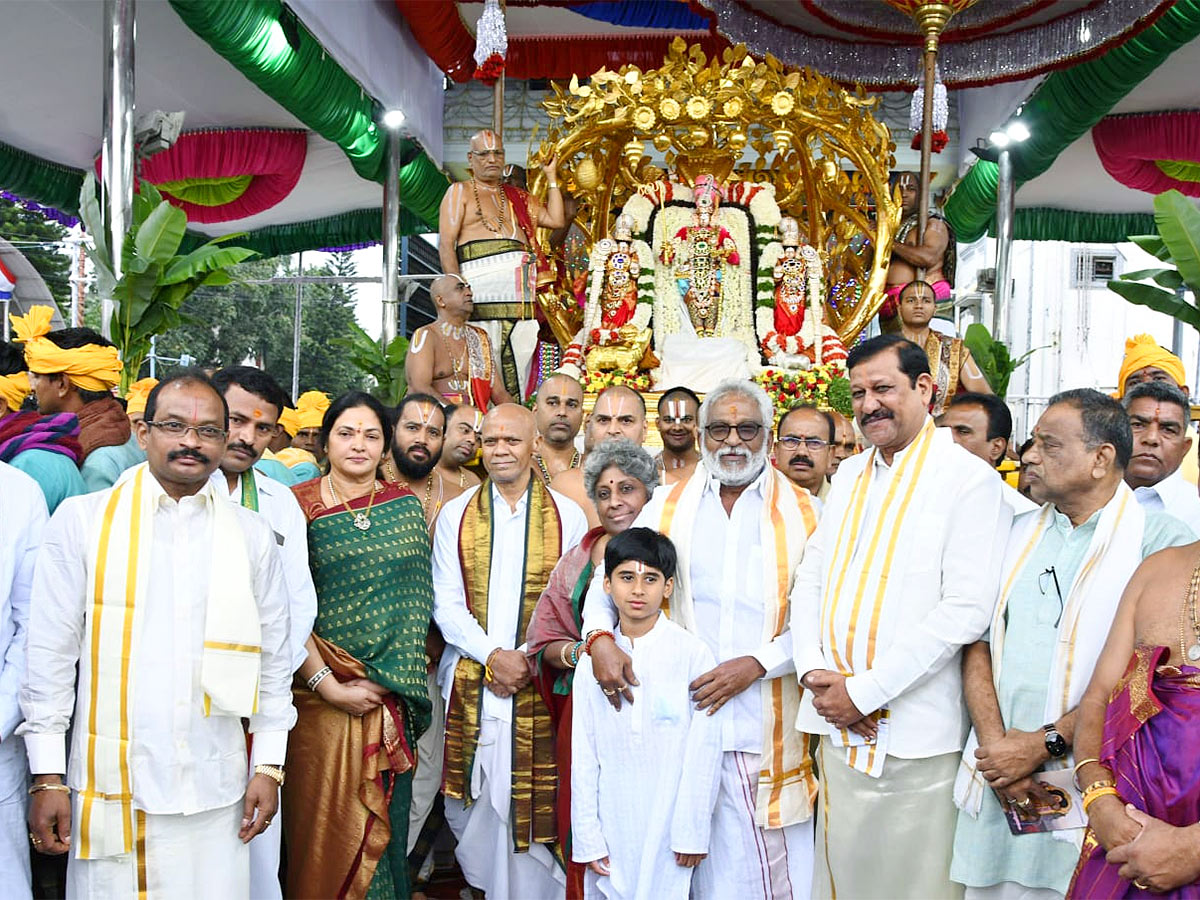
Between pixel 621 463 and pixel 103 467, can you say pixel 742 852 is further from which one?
pixel 103 467

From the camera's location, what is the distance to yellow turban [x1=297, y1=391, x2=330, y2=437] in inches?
186

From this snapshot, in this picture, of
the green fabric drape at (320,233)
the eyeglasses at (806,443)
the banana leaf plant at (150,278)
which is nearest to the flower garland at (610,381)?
the banana leaf plant at (150,278)

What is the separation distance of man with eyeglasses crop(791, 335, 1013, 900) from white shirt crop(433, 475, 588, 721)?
1001mm

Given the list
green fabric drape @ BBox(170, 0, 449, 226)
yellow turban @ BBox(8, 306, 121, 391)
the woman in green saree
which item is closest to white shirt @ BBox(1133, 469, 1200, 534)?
the woman in green saree

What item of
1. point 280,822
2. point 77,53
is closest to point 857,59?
point 77,53

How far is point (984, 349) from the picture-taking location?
814cm

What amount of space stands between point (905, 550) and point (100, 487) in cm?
225

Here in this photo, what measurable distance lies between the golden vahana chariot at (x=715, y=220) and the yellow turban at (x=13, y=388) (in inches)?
151

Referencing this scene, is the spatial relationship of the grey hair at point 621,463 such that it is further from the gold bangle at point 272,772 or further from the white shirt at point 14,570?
the white shirt at point 14,570

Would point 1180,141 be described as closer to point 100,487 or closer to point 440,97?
point 440,97

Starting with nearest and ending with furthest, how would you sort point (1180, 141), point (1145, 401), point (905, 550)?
1. point (905, 550)
2. point (1145, 401)
3. point (1180, 141)

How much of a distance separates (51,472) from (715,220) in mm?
5282

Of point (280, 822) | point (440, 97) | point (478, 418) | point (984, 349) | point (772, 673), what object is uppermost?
point (440, 97)

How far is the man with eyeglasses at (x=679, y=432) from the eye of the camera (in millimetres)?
3912
